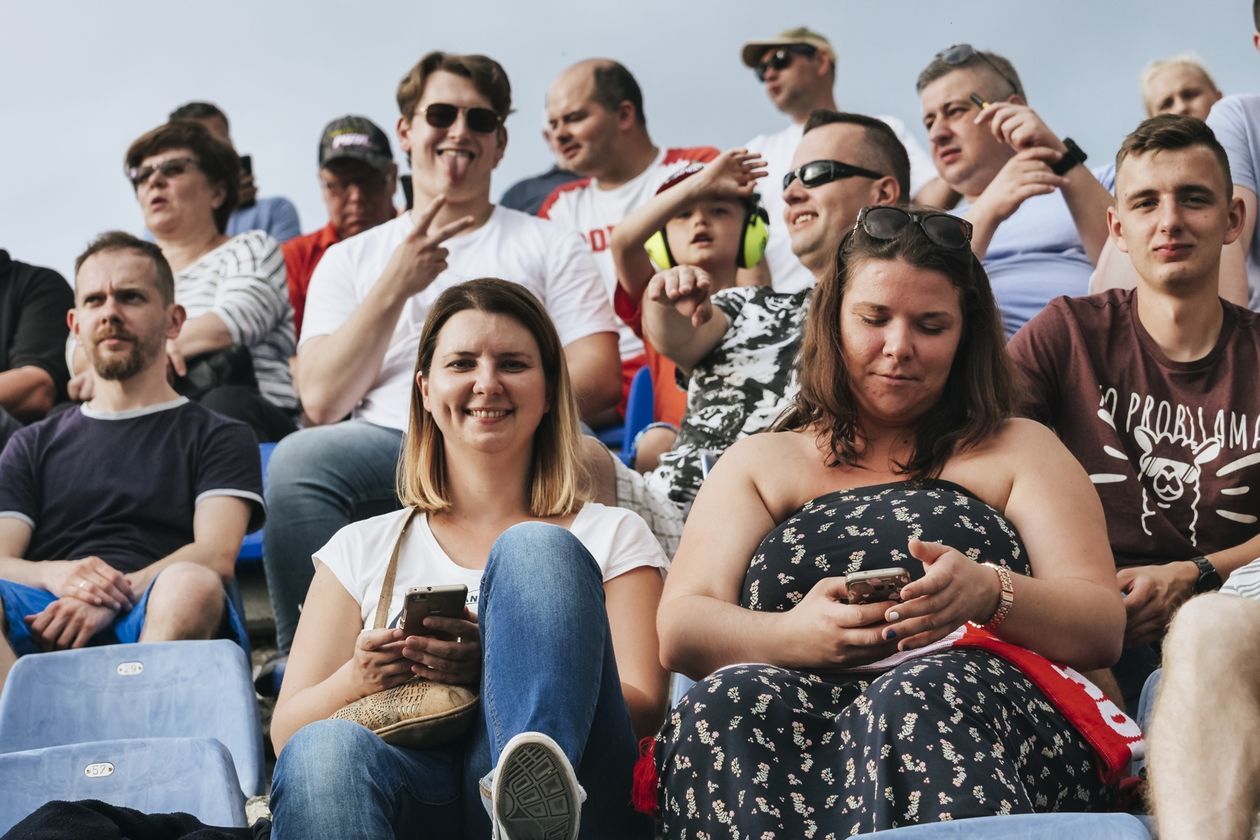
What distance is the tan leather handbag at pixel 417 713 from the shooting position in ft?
7.03

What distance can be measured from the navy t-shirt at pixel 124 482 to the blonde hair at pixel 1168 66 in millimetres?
3313

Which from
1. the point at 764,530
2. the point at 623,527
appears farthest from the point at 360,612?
the point at 764,530

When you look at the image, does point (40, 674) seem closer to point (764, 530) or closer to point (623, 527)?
point (623, 527)

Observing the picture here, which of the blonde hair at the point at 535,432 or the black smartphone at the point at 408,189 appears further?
the black smartphone at the point at 408,189

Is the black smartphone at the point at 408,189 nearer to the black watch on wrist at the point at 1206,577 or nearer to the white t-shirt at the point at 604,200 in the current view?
the white t-shirt at the point at 604,200

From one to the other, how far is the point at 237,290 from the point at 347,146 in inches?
38.0

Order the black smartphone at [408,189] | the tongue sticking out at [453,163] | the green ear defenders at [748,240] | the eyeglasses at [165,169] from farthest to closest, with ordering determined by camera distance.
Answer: the eyeglasses at [165,169], the black smartphone at [408,189], the tongue sticking out at [453,163], the green ear defenders at [748,240]

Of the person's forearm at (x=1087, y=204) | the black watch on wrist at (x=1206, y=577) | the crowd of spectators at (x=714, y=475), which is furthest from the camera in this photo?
the person's forearm at (x=1087, y=204)

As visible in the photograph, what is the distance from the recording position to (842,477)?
2.40 metres

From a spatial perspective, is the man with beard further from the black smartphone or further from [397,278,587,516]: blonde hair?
the black smartphone

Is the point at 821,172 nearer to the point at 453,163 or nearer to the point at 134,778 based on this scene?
the point at 453,163

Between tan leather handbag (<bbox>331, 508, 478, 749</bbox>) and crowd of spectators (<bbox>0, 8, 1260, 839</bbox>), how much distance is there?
3 cm

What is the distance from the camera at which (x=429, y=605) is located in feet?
7.11

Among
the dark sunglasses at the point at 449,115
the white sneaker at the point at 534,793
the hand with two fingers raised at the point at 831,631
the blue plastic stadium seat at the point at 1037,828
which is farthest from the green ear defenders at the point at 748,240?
the blue plastic stadium seat at the point at 1037,828
